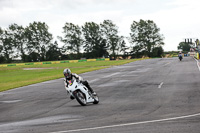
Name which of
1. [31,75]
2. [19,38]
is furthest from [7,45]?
[31,75]

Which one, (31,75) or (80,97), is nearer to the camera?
(80,97)

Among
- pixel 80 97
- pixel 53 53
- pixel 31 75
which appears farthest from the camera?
pixel 53 53

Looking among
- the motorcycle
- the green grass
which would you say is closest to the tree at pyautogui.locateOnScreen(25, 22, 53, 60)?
the green grass

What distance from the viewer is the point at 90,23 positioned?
14275 cm

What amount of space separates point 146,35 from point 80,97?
122 metres

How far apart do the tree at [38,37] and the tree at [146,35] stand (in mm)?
36601

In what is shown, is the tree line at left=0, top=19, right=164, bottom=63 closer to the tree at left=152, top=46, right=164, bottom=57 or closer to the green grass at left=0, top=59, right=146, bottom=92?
the tree at left=152, top=46, right=164, bottom=57

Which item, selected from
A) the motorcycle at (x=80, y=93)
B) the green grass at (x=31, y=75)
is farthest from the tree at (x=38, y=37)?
the motorcycle at (x=80, y=93)

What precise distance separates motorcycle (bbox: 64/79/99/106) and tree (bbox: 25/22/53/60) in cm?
12332

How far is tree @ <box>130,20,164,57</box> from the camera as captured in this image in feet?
422

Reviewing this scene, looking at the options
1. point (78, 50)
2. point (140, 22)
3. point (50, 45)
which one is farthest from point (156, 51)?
point (50, 45)

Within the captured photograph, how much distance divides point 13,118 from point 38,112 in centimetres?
108

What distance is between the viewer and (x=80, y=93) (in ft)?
41.6

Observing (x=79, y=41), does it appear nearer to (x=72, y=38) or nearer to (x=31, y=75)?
(x=72, y=38)
